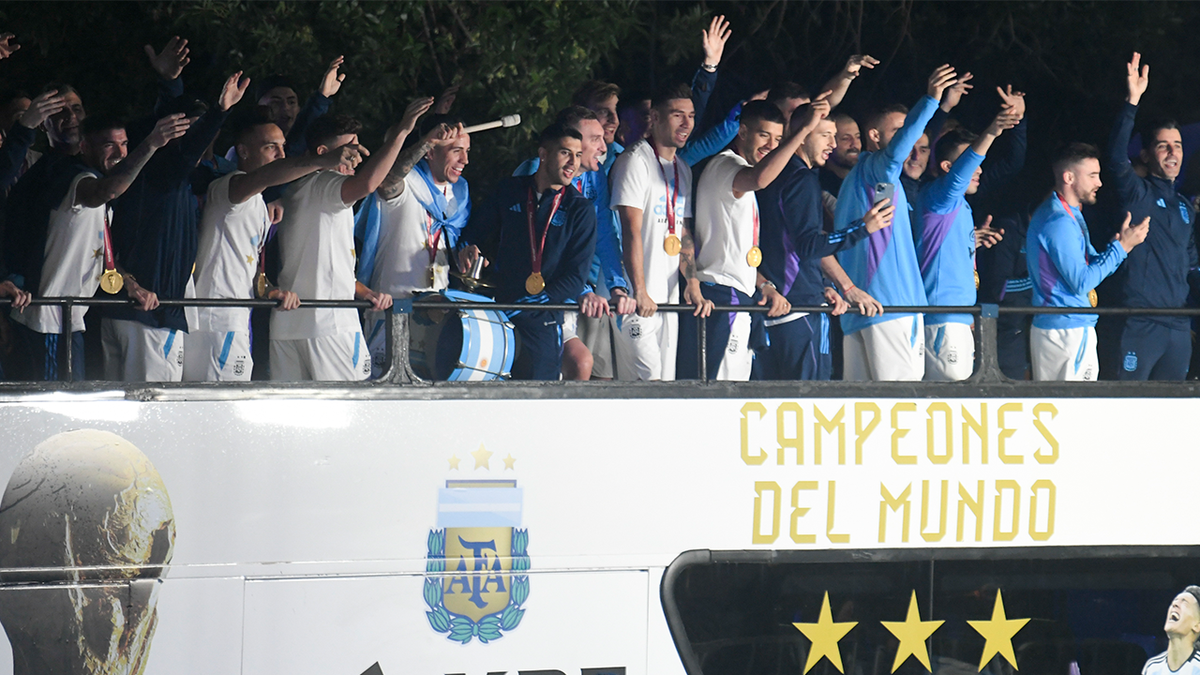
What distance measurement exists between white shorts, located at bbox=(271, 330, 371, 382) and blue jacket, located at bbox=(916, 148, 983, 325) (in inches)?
94.9

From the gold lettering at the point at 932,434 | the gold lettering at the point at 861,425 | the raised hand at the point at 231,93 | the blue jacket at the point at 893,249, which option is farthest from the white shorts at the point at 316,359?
the gold lettering at the point at 932,434

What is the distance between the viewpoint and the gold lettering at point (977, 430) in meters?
4.11

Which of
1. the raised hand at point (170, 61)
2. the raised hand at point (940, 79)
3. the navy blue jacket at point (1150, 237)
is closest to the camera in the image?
the raised hand at point (170, 61)

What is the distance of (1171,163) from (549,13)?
3.86m

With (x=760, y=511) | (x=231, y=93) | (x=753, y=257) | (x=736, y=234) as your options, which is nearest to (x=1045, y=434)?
(x=760, y=511)

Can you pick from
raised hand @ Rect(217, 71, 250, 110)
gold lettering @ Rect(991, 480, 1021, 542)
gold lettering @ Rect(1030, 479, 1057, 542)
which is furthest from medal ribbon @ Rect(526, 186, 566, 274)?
gold lettering @ Rect(1030, 479, 1057, 542)

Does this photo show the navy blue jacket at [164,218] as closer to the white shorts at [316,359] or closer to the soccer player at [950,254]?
the white shorts at [316,359]

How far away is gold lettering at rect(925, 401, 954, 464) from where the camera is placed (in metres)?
4.09

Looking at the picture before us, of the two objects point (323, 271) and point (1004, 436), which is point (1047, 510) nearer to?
point (1004, 436)

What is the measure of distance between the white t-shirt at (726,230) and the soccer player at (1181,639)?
6.42 ft

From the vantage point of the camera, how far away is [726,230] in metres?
4.90

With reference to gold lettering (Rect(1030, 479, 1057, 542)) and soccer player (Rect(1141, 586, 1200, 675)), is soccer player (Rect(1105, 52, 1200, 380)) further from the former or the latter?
gold lettering (Rect(1030, 479, 1057, 542))

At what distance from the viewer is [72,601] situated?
3684 mm

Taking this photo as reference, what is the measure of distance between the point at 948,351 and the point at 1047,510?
38.4 inches
